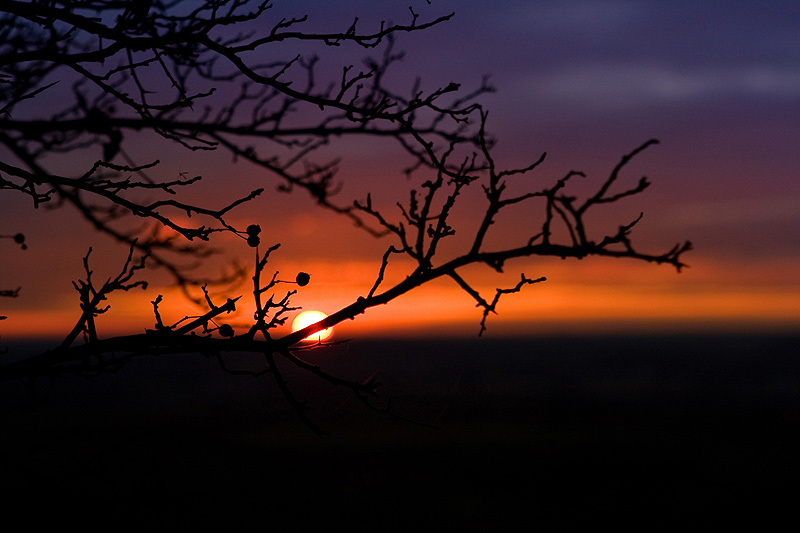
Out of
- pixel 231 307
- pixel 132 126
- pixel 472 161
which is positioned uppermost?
pixel 132 126

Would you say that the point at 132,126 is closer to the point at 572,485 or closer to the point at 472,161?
the point at 472,161

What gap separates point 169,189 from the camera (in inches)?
179

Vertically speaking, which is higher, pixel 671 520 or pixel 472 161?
pixel 472 161

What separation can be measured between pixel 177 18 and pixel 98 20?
0.47m

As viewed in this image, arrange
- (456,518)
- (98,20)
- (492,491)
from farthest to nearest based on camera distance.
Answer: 1. (492,491)
2. (456,518)
3. (98,20)

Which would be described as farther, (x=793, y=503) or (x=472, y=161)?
(x=793, y=503)

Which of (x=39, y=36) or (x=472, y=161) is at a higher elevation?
(x=39, y=36)

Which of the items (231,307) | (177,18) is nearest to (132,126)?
(177,18)

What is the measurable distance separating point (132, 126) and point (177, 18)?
76cm

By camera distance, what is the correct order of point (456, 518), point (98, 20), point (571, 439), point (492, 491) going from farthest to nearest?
1. point (571, 439)
2. point (492, 491)
3. point (456, 518)
4. point (98, 20)

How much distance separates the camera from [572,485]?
151375 mm

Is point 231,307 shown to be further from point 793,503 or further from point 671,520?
point 793,503

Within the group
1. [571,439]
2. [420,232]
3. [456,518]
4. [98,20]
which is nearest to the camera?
[420,232]

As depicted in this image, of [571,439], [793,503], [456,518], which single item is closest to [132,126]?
[456,518]
